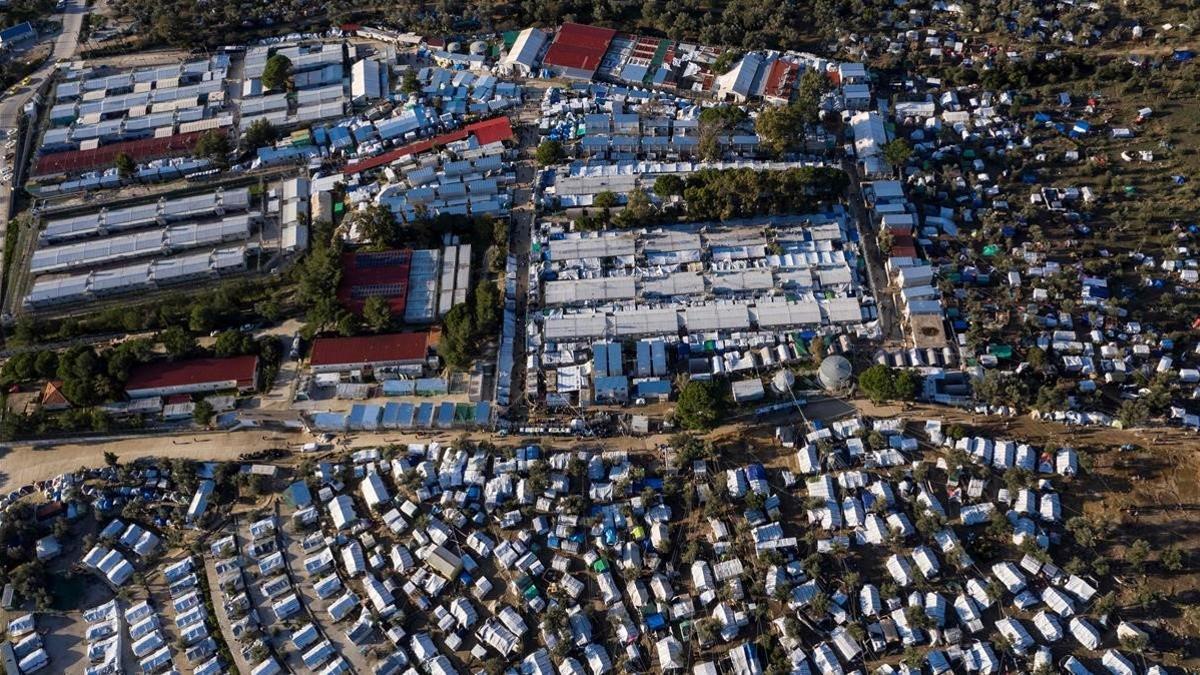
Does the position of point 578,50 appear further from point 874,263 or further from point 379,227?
point 874,263

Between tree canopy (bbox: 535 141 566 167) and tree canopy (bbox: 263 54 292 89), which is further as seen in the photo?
tree canopy (bbox: 263 54 292 89)

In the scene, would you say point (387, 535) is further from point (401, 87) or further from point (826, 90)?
point (826, 90)

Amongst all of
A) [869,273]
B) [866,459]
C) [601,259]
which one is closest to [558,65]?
[601,259]

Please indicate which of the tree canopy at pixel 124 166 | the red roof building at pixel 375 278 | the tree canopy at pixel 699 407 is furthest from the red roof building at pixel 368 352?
the tree canopy at pixel 124 166

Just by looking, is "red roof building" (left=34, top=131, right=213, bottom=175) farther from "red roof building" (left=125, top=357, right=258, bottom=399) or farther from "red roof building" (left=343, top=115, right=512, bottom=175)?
"red roof building" (left=125, top=357, right=258, bottom=399)

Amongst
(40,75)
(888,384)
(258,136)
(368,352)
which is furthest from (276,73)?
(888,384)

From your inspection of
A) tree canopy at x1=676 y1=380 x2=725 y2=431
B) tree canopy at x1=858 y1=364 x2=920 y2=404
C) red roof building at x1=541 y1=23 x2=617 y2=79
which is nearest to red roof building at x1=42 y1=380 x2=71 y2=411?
tree canopy at x1=676 y1=380 x2=725 y2=431
